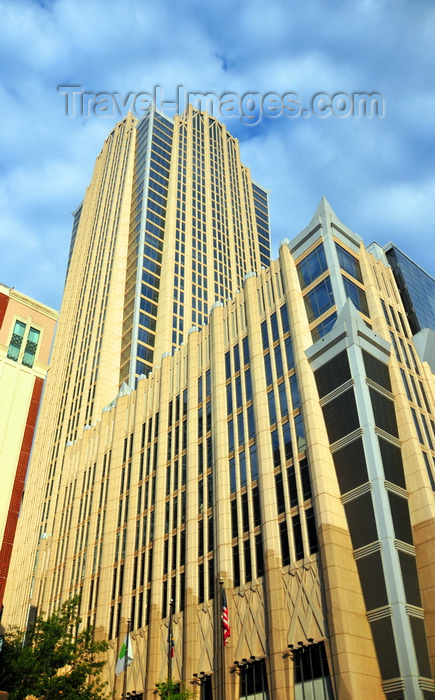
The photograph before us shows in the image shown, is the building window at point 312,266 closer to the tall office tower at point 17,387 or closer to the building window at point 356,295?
the building window at point 356,295

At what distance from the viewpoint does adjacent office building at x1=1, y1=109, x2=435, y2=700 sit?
37469mm

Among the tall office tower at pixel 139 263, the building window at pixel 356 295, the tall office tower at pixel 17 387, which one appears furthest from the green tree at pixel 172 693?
the tall office tower at pixel 139 263

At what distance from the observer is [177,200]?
12388cm

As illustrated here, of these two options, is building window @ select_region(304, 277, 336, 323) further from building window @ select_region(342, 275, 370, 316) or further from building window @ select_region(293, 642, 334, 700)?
building window @ select_region(293, 642, 334, 700)

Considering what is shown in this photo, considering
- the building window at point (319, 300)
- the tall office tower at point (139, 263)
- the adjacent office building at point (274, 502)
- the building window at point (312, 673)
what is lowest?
the building window at point (312, 673)

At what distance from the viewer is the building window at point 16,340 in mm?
55375

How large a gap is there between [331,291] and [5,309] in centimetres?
3026

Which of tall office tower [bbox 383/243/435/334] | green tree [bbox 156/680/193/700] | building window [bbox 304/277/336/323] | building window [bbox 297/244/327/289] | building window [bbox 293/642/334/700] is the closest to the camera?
building window [bbox 293/642/334/700]

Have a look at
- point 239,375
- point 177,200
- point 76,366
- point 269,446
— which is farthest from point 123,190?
point 269,446

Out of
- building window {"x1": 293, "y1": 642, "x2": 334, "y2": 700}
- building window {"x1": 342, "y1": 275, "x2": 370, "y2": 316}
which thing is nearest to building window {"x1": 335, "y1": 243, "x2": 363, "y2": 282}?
building window {"x1": 342, "y1": 275, "x2": 370, "y2": 316}

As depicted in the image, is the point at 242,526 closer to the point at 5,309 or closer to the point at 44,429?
the point at 5,309

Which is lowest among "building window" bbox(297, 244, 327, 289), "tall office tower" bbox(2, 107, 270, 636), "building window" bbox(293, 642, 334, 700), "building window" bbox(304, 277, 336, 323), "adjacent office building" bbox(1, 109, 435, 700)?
"building window" bbox(293, 642, 334, 700)

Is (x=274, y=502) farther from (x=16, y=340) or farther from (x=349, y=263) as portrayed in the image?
(x=16, y=340)

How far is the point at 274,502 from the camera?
45.2m
